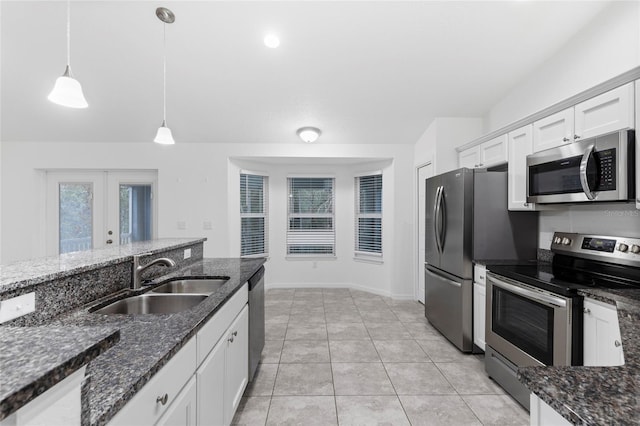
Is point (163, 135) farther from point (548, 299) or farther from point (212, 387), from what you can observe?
point (548, 299)

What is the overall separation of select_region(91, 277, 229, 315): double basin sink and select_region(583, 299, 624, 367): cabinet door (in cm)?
222

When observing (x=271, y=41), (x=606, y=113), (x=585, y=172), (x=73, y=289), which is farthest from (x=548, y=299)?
(x=271, y=41)

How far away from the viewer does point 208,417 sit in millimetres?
1357

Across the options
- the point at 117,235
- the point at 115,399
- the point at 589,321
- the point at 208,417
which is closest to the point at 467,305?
the point at 589,321

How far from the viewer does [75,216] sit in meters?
4.56

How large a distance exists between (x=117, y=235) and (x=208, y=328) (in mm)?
4133

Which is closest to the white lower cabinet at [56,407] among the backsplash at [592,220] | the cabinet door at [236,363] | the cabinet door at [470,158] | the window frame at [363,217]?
the cabinet door at [236,363]

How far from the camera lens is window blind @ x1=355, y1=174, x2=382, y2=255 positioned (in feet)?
16.3

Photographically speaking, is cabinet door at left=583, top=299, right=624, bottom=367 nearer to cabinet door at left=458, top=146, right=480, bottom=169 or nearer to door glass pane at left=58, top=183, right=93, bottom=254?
cabinet door at left=458, top=146, right=480, bottom=169

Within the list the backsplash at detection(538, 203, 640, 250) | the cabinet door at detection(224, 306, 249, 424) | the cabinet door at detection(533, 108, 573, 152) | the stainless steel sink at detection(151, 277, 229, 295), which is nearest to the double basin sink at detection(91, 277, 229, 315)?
the stainless steel sink at detection(151, 277, 229, 295)

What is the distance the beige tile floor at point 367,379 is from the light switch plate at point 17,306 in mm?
1406

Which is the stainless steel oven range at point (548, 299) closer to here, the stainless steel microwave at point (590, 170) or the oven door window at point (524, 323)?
the oven door window at point (524, 323)

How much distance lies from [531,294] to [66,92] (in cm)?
313

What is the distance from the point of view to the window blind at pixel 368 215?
4973 mm
